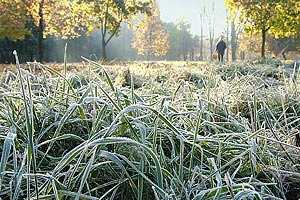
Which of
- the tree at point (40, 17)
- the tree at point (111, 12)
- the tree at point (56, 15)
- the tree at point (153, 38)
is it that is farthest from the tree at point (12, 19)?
the tree at point (153, 38)

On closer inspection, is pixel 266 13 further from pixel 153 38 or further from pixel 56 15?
pixel 153 38

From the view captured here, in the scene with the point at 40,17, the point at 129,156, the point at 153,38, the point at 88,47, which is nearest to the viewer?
the point at 129,156

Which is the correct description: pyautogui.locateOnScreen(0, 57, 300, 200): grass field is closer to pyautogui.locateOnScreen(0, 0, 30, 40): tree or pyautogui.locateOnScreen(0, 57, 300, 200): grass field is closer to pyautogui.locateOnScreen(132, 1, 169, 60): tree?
pyautogui.locateOnScreen(0, 0, 30, 40): tree

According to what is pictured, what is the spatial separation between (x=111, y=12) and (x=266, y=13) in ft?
28.1

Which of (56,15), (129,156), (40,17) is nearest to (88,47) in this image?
(56,15)

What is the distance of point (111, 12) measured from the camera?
2594cm

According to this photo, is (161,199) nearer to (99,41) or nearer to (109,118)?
(109,118)

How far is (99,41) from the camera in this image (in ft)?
136

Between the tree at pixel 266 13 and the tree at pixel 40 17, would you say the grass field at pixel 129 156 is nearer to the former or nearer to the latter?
the tree at pixel 40 17

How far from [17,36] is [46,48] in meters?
13.7

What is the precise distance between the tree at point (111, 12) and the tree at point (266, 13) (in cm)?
508

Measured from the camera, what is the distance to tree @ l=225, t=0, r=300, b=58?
885 inches

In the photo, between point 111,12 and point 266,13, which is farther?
point 111,12

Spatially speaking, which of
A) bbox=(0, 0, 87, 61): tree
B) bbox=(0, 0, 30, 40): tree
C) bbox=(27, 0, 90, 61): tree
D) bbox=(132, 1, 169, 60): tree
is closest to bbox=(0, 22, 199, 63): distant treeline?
bbox=(27, 0, 90, 61): tree
